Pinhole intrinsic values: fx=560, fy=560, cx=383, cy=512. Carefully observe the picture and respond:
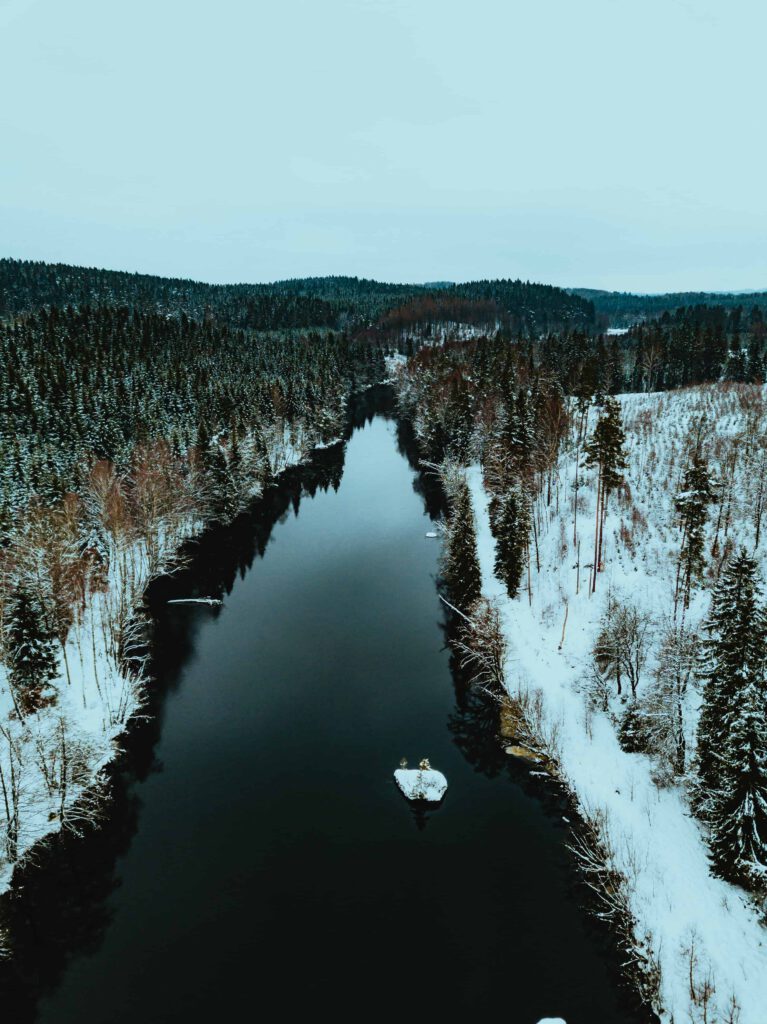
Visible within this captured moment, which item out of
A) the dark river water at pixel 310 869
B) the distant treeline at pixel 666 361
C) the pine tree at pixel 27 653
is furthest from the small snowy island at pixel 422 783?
the distant treeline at pixel 666 361

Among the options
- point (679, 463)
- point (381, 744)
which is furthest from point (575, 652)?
point (679, 463)

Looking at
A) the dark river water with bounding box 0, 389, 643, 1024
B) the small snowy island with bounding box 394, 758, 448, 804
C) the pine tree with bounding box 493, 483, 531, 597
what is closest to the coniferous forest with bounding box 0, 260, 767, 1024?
the pine tree with bounding box 493, 483, 531, 597

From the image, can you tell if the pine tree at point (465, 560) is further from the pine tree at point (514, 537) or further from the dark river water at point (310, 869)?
the dark river water at point (310, 869)

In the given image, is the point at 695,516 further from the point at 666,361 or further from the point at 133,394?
the point at 666,361

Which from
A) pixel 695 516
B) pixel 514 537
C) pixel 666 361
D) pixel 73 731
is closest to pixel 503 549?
pixel 514 537

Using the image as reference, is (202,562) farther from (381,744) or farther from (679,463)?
(679,463)
